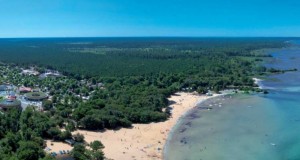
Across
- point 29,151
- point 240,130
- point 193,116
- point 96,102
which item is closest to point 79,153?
point 29,151

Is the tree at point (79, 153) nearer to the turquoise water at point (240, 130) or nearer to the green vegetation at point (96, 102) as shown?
the green vegetation at point (96, 102)

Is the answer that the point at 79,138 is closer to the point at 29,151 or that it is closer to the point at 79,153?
the point at 79,153

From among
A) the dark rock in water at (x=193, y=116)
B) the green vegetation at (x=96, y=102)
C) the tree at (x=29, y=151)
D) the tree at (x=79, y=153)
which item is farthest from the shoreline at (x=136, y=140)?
the tree at (x=29, y=151)

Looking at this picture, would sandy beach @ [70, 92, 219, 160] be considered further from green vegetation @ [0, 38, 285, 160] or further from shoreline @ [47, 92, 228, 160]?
green vegetation @ [0, 38, 285, 160]

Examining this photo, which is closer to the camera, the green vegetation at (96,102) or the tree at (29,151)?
the tree at (29,151)

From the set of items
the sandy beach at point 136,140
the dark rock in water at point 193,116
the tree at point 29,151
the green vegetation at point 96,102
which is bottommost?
the dark rock in water at point 193,116

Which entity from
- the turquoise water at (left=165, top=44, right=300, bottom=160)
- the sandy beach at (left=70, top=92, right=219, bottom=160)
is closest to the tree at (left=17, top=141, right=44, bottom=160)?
the sandy beach at (left=70, top=92, right=219, bottom=160)

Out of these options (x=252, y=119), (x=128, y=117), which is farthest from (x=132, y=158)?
(x=252, y=119)
